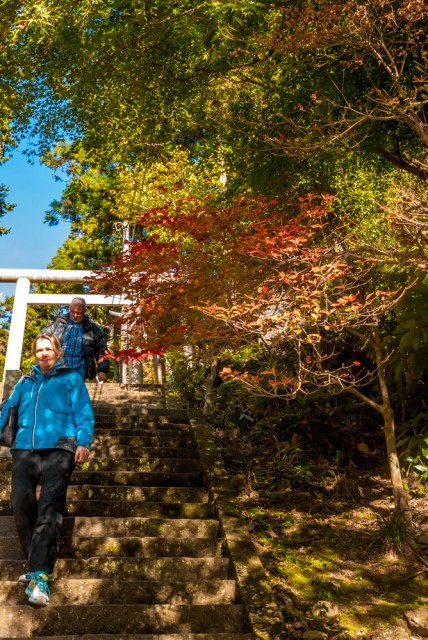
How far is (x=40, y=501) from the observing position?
371 cm

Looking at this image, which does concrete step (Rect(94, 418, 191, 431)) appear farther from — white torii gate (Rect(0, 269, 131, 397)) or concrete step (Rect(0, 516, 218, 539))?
white torii gate (Rect(0, 269, 131, 397))

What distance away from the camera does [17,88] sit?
6.64 metres

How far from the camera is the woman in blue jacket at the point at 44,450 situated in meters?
3.59

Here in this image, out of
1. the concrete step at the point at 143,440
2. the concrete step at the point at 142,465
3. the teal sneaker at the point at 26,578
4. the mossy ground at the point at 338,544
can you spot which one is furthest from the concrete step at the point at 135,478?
the teal sneaker at the point at 26,578

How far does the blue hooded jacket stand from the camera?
3.83 meters

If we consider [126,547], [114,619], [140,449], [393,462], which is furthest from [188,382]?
[114,619]

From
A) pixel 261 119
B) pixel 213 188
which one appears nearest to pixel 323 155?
pixel 261 119

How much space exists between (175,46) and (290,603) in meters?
5.55

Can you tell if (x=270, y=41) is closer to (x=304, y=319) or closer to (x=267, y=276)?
(x=267, y=276)

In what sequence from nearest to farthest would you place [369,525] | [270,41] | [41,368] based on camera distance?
[41,368]
[270,41]
[369,525]

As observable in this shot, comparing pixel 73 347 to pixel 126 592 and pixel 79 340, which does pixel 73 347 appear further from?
pixel 126 592

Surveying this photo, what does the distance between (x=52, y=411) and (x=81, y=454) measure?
347mm

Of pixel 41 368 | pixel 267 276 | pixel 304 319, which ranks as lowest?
pixel 41 368

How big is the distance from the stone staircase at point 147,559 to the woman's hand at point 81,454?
72 cm
